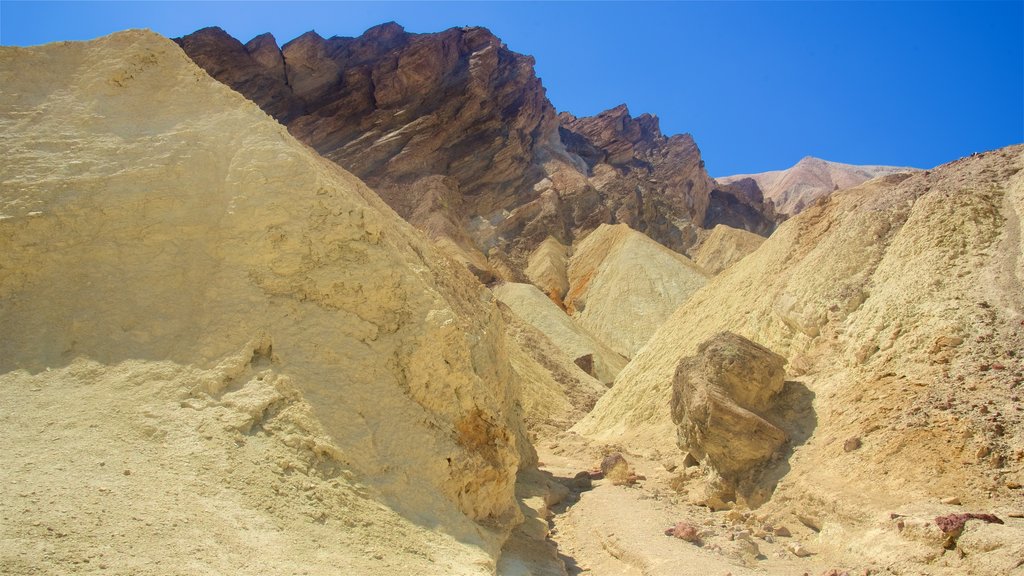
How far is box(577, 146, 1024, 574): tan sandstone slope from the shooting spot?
328 inches

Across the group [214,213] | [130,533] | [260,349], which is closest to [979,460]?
[260,349]

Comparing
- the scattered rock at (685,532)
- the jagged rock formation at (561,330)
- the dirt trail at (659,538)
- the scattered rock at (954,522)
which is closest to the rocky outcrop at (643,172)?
the jagged rock formation at (561,330)

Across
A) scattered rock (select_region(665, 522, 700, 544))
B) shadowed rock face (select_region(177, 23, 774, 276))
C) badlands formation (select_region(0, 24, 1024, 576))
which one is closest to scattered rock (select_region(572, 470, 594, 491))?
badlands formation (select_region(0, 24, 1024, 576))

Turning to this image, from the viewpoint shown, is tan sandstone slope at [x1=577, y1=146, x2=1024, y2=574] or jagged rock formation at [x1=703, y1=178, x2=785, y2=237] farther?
jagged rock formation at [x1=703, y1=178, x2=785, y2=237]

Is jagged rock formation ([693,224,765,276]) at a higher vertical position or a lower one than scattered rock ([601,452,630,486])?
higher

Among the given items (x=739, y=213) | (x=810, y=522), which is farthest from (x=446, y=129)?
(x=810, y=522)

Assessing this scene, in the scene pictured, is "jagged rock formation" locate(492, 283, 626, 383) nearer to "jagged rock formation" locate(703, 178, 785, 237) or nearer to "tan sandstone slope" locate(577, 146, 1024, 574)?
"tan sandstone slope" locate(577, 146, 1024, 574)

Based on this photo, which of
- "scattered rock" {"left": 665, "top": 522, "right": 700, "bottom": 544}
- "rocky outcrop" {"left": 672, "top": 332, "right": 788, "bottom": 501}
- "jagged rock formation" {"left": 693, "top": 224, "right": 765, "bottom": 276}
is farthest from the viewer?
"jagged rock formation" {"left": 693, "top": 224, "right": 765, "bottom": 276}

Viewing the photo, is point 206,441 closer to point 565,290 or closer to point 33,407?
point 33,407

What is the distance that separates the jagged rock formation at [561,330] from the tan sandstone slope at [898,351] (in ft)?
53.7

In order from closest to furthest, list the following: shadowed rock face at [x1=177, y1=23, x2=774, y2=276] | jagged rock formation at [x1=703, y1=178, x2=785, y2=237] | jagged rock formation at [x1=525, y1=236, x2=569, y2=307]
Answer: jagged rock formation at [x1=525, y1=236, x2=569, y2=307] → shadowed rock face at [x1=177, y1=23, x2=774, y2=276] → jagged rock formation at [x1=703, y1=178, x2=785, y2=237]

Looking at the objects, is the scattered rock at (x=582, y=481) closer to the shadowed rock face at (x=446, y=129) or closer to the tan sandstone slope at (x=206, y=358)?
the tan sandstone slope at (x=206, y=358)

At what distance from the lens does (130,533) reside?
462cm

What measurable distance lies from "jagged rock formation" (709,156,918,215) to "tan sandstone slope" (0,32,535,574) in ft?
397
